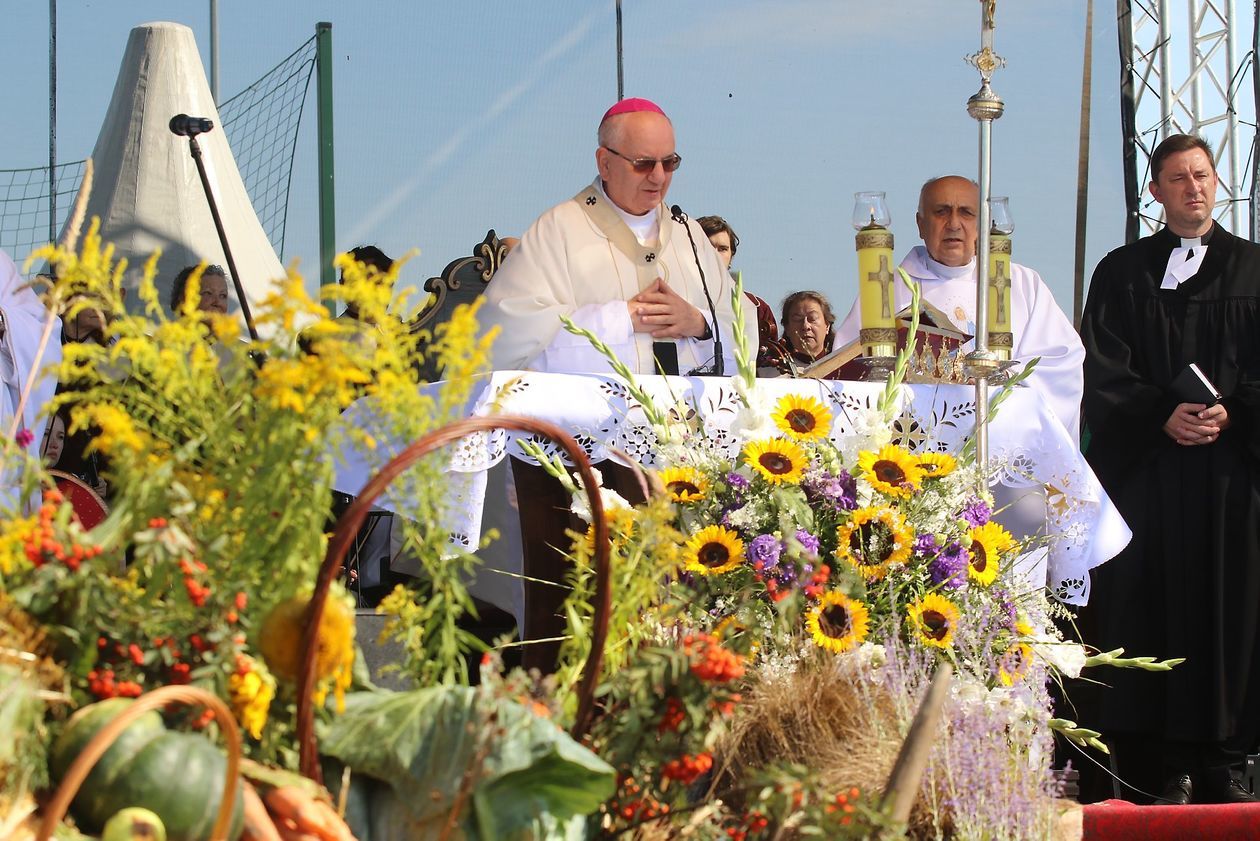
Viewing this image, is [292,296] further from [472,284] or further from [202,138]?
[202,138]

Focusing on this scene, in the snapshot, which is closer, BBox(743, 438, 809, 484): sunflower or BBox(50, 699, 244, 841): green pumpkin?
BBox(50, 699, 244, 841): green pumpkin

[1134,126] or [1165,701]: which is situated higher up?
[1134,126]

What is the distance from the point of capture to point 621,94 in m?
8.53

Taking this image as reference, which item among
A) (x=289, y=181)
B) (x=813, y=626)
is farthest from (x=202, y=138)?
(x=813, y=626)

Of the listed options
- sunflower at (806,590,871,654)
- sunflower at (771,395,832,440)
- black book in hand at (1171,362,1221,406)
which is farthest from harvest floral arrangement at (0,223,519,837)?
black book in hand at (1171,362,1221,406)

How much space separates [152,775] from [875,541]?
1.73 meters

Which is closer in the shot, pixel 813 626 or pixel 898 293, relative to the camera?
pixel 813 626

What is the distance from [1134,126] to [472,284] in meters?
3.09

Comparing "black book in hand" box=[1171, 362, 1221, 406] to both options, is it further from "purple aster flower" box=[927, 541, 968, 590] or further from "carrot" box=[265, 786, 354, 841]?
"carrot" box=[265, 786, 354, 841]

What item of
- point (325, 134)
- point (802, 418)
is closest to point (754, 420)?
point (802, 418)

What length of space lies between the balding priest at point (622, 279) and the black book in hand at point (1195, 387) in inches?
51.3

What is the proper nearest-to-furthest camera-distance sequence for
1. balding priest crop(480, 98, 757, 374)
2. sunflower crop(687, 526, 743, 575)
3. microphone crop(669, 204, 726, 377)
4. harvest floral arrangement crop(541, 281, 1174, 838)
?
1. harvest floral arrangement crop(541, 281, 1174, 838)
2. sunflower crop(687, 526, 743, 575)
3. microphone crop(669, 204, 726, 377)
4. balding priest crop(480, 98, 757, 374)

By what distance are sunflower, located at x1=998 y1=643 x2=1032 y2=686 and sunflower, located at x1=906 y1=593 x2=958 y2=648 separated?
118 millimetres

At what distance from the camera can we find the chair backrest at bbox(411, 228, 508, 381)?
5848mm
